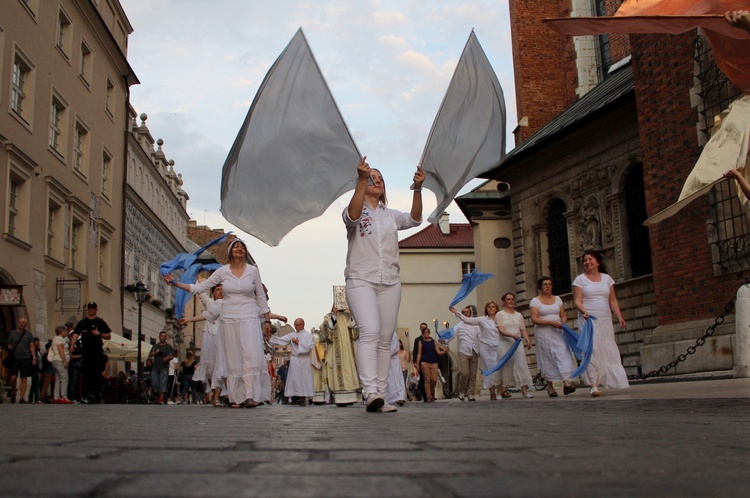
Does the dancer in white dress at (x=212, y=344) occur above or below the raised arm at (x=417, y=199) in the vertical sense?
below

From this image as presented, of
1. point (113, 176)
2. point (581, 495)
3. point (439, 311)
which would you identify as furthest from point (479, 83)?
point (439, 311)

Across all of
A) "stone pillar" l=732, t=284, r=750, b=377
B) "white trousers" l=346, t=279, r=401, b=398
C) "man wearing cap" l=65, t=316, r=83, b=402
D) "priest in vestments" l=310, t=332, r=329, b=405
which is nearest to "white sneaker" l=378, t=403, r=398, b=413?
"white trousers" l=346, t=279, r=401, b=398

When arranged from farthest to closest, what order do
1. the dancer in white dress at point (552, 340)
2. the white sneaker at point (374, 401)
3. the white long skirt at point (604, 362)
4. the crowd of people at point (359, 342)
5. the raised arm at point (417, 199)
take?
the dancer in white dress at point (552, 340) → the white long skirt at point (604, 362) → the raised arm at point (417, 199) → the crowd of people at point (359, 342) → the white sneaker at point (374, 401)

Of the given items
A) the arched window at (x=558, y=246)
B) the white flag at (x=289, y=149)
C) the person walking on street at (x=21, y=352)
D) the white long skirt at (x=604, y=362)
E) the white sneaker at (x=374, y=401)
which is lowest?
the white sneaker at (x=374, y=401)

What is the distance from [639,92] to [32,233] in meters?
16.9

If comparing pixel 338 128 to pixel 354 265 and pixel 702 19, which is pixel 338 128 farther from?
pixel 702 19

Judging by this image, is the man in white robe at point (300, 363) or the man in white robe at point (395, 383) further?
the man in white robe at point (300, 363)

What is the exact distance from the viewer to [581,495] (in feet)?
6.54

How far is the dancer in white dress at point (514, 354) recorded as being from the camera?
15.5 meters

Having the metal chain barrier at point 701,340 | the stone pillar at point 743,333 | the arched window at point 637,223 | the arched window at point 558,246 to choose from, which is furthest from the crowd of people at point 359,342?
the arched window at point 558,246

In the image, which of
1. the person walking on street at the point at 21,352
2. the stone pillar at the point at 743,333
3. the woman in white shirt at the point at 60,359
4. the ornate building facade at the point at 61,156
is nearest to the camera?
the stone pillar at the point at 743,333

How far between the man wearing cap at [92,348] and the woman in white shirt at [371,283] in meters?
10.0

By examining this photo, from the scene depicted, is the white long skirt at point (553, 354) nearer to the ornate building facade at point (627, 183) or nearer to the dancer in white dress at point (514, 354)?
the dancer in white dress at point (514, 354)

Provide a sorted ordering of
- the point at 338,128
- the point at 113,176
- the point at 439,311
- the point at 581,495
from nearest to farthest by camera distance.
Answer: the point at 581,495, the point at 338,128, the point at 113,176, the point at 439,311
